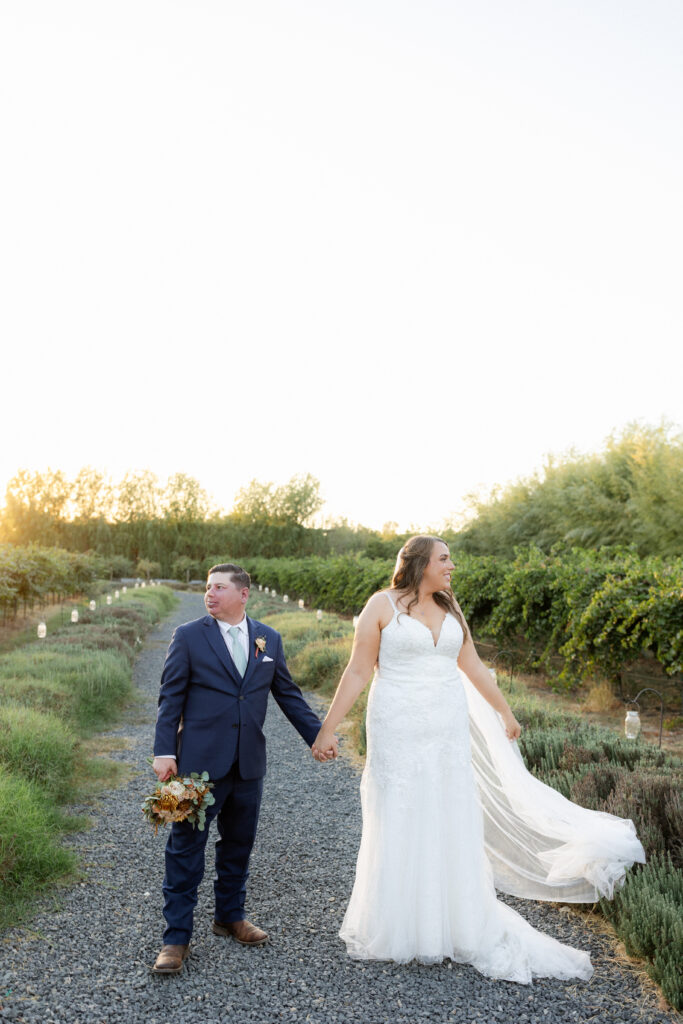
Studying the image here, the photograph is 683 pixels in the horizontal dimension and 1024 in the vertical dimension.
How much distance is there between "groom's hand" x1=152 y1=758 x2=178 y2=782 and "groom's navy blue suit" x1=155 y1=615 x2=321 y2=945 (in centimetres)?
3

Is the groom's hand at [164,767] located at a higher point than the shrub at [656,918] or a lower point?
higher

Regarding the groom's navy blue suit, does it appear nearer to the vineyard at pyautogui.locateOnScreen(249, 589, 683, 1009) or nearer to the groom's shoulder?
the groom's shoulder

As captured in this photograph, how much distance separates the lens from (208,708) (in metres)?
3.21

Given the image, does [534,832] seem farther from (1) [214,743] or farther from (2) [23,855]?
(2) [23,855]

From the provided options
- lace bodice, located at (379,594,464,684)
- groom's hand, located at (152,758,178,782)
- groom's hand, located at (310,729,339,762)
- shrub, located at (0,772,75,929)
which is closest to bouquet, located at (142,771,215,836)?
groom's hand, located at (152,758,178,782)

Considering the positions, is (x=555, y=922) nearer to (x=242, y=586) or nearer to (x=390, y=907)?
(x=390, y=907)

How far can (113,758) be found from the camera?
6867mm

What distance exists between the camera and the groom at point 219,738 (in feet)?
10.3

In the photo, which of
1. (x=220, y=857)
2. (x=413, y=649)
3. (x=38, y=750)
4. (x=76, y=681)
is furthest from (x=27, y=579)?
(x=413, y=649)

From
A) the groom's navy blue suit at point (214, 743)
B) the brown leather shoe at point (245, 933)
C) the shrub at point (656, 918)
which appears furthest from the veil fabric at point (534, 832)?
the brown leather shoe at point (245, 933)

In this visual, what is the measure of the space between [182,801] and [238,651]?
2.08ft

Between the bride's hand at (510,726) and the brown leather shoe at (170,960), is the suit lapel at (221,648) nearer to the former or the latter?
the brown leather shoe at (170,960)

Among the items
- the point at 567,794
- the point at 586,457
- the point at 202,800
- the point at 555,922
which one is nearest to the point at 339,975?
the point at 202,800

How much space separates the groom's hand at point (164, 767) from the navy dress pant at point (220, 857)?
0.19 meters
